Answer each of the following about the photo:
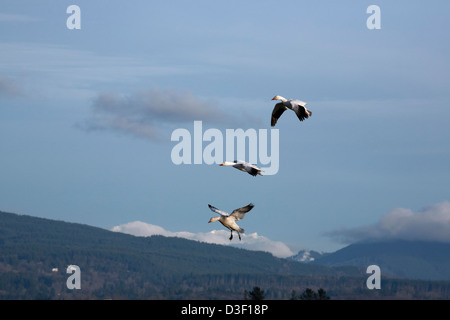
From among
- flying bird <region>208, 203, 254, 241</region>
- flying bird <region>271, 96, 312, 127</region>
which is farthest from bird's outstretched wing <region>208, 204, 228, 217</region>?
flying bird <region>271, 96, 312, 127</region>

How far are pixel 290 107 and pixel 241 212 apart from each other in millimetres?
14067

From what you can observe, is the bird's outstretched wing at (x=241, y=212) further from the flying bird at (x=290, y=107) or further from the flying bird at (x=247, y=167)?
the flying bird at (x=290, y=107)

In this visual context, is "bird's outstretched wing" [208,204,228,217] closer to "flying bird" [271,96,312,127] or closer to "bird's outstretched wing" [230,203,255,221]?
"bird's outstretched wing" [230,203,255,221]

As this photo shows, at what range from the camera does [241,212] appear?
76.9 meters

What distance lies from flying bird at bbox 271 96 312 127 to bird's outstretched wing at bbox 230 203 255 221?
10157 mm

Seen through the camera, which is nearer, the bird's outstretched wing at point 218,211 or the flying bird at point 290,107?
the bird's outstretched wing at point 218,211

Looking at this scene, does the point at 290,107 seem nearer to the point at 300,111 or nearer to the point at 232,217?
the point at 300,111

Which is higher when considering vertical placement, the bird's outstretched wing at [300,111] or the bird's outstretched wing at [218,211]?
the bird's outstretched wing at [300,111]

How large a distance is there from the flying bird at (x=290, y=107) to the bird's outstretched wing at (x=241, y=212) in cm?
1016

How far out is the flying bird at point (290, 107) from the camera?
82.6 meters

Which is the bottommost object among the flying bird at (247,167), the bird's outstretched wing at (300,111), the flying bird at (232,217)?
the flying bird at (232,217)

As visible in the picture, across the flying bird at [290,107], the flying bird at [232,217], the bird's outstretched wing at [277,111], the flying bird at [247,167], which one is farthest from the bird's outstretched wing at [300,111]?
the flying bird at [232,217]
